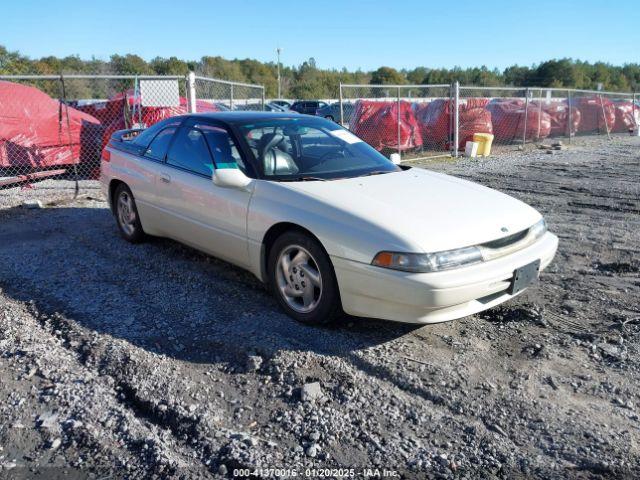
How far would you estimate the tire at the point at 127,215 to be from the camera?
5.77 meters

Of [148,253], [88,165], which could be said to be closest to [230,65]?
[88,165]

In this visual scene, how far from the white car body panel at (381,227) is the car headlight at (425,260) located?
0.03 metres

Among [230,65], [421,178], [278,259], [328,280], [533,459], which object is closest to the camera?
[533,459]

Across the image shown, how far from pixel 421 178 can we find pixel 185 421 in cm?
273

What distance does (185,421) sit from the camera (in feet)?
9.46

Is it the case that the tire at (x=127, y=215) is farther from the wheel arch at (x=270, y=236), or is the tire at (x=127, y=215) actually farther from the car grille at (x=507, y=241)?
the car grille at (x=507, y=241)

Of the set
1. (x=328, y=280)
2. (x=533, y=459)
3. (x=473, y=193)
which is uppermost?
(x=473, y=193)

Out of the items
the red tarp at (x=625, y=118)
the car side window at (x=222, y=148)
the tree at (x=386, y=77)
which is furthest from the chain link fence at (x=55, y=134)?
the tree at (x=386, y=77)

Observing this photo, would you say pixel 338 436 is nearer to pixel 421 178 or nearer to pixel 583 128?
pixel 421 178

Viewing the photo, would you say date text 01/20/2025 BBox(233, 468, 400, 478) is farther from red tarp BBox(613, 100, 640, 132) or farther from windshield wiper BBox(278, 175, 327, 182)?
red tarp BBox(613, 100, 640, 132)

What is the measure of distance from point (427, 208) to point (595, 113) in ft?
71.0

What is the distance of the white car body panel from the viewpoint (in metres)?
3.41

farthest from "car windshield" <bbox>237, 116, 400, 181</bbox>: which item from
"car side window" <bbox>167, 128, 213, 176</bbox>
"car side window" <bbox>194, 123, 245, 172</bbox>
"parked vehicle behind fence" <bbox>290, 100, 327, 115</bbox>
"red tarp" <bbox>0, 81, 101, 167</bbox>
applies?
"parked vehicle behind fence" <bbox>290, 100, 327, 115</bbox>

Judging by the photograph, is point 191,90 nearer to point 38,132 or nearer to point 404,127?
point 38,132
